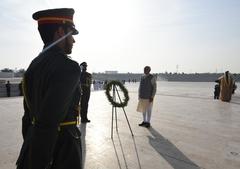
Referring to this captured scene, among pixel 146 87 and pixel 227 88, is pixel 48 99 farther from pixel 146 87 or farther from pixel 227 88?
pixel 227 88

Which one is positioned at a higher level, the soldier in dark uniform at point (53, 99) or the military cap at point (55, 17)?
the military cap at point (55, 17)

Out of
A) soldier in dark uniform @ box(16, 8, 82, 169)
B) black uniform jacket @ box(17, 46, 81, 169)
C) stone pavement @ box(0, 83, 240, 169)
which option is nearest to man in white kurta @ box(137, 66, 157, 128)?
stone pavement @ box(0, 83, 240, 169)

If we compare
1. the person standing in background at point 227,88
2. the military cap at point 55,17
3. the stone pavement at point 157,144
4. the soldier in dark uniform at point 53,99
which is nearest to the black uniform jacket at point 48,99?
the soldier in dark uniform at point 53,99

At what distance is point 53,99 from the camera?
154 cm

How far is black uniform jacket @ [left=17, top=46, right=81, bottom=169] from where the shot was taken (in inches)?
60.5

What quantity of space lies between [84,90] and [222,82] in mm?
9931

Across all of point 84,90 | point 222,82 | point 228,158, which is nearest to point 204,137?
point 228,158

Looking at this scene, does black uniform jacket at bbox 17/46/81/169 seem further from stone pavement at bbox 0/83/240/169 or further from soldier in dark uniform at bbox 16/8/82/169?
stone pavement at bbox 0/83/240/169

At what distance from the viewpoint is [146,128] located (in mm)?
7398

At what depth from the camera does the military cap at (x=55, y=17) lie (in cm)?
190

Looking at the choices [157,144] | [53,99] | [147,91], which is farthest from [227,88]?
[53,99]

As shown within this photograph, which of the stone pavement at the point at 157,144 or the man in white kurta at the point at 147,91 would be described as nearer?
the stone pavement at the point at 157,144

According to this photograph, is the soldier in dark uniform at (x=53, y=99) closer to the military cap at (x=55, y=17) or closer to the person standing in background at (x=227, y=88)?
the military cap at (x=55, y=17)

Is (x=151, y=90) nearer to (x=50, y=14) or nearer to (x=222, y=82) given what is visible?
(x=50, y=14)
